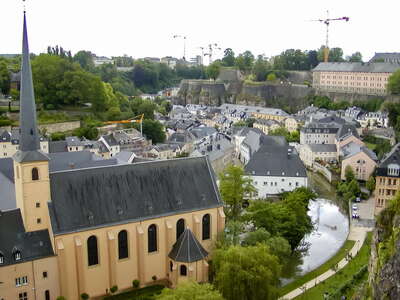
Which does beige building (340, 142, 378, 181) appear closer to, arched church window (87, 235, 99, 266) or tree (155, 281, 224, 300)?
arched church window (87, 235, 99, 266)

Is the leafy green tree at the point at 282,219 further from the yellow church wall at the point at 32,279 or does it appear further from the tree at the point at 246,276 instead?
the yellow church wall at the point at 32,279

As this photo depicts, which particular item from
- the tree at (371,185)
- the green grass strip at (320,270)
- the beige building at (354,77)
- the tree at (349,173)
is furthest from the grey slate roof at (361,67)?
the green grass strip at (320,270)

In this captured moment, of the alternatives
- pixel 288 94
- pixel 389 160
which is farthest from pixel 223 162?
pixel 288 94

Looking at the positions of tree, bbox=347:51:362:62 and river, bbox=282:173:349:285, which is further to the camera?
tree, bbox=347:51:362:62

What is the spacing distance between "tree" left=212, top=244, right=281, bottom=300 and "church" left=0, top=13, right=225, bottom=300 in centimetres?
480

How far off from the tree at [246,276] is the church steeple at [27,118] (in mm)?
14803

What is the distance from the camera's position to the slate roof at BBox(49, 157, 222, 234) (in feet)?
108

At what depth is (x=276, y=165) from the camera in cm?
6078

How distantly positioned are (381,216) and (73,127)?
6931 centimetres

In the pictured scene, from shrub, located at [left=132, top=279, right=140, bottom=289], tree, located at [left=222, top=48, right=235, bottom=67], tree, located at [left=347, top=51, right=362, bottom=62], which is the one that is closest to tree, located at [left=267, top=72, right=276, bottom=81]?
tree, located at [left=222, top=48, right=235, bottom=67]

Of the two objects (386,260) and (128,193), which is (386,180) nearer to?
(128,193)

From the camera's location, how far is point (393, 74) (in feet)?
363

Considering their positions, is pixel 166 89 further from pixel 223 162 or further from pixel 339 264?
pixel 339 264

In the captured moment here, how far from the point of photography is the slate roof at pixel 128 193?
3306 cm
